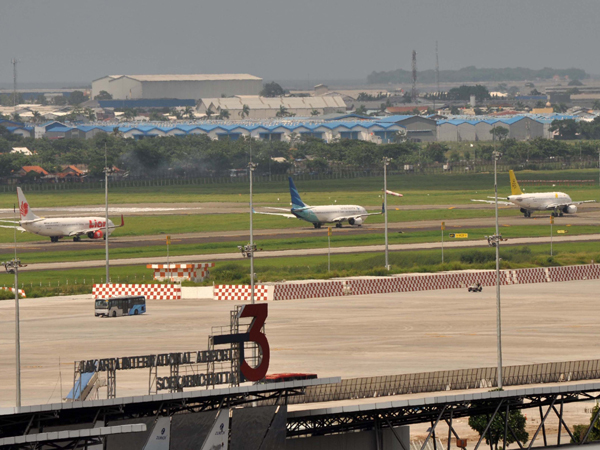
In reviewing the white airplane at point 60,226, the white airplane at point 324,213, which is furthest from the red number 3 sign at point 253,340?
the white airplane at point 324,213

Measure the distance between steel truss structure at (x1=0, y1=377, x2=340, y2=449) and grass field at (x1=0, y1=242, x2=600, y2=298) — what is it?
66.3 meters

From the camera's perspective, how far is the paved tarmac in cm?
6269

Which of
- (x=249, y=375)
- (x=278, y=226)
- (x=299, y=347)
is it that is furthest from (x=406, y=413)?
(x=278, y=226)

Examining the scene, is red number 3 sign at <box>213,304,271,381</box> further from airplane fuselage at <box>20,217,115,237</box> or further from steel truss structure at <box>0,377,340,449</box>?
airplane fuselage at <box>20,217,115,237</box>

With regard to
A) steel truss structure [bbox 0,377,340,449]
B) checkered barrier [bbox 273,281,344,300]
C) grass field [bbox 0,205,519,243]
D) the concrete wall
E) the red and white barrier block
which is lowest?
checkered barrier [bbox 273,281,344,300]

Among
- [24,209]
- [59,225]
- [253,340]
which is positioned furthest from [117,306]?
[59,225]

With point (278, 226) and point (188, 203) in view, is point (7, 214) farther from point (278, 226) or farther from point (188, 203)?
point (278, 226)

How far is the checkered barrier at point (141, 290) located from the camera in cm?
9519

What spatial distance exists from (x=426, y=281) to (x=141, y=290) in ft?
82.3

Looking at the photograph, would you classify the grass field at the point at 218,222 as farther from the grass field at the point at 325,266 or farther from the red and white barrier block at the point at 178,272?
the red and white barrier block at the point at 178,272

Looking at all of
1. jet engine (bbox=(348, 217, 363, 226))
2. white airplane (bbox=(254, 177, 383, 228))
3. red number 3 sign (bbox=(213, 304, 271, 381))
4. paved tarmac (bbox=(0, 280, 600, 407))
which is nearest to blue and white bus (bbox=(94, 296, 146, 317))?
paved tarmac (bbox=(0, 280, 600, 407))

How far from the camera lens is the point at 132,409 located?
1372 inches

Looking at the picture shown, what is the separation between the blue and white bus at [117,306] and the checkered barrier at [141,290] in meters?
7.31

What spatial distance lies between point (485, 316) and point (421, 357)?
1940cm
